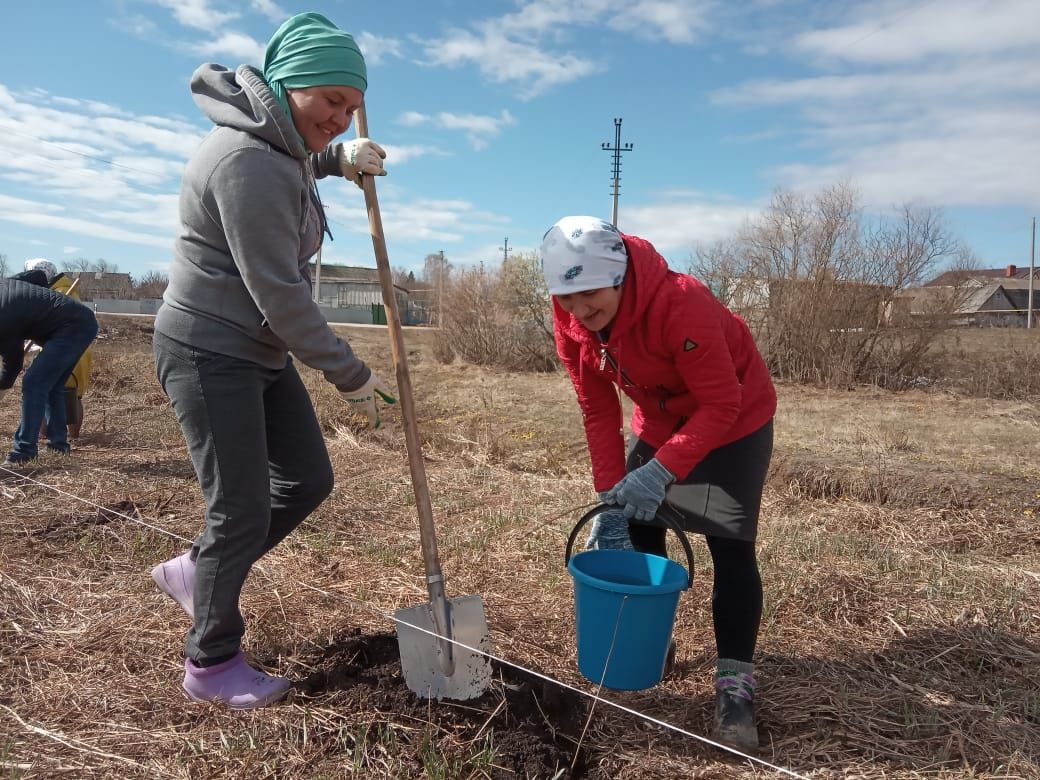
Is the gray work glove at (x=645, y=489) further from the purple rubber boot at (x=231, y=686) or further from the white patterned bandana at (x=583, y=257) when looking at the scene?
the purple rubber boot at (x=231, y=686)

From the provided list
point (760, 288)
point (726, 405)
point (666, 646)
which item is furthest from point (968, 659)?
point (760, 288)

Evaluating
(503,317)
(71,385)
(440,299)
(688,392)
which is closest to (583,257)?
(688,392)

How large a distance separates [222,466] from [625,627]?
4.20 feet

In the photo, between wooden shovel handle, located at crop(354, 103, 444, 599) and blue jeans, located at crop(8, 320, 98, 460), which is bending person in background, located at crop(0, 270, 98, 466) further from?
wooden shovel handle, located at crop(354, 103, 444, 599)

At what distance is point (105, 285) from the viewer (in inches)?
2370

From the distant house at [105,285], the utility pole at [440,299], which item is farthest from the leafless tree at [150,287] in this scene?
the utility pole at [440,299]

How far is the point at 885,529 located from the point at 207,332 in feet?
14.2

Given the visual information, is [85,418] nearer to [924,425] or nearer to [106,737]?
[106,737]

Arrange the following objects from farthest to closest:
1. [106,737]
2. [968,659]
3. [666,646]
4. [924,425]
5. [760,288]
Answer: [760,288] < [924,425] < [968,659] < [666,646] < [106,737]

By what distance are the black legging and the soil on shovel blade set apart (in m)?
0.52

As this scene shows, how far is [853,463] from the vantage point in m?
6.54

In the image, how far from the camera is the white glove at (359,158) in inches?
104

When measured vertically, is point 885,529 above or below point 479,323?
below

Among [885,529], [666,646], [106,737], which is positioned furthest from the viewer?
[885,529]
